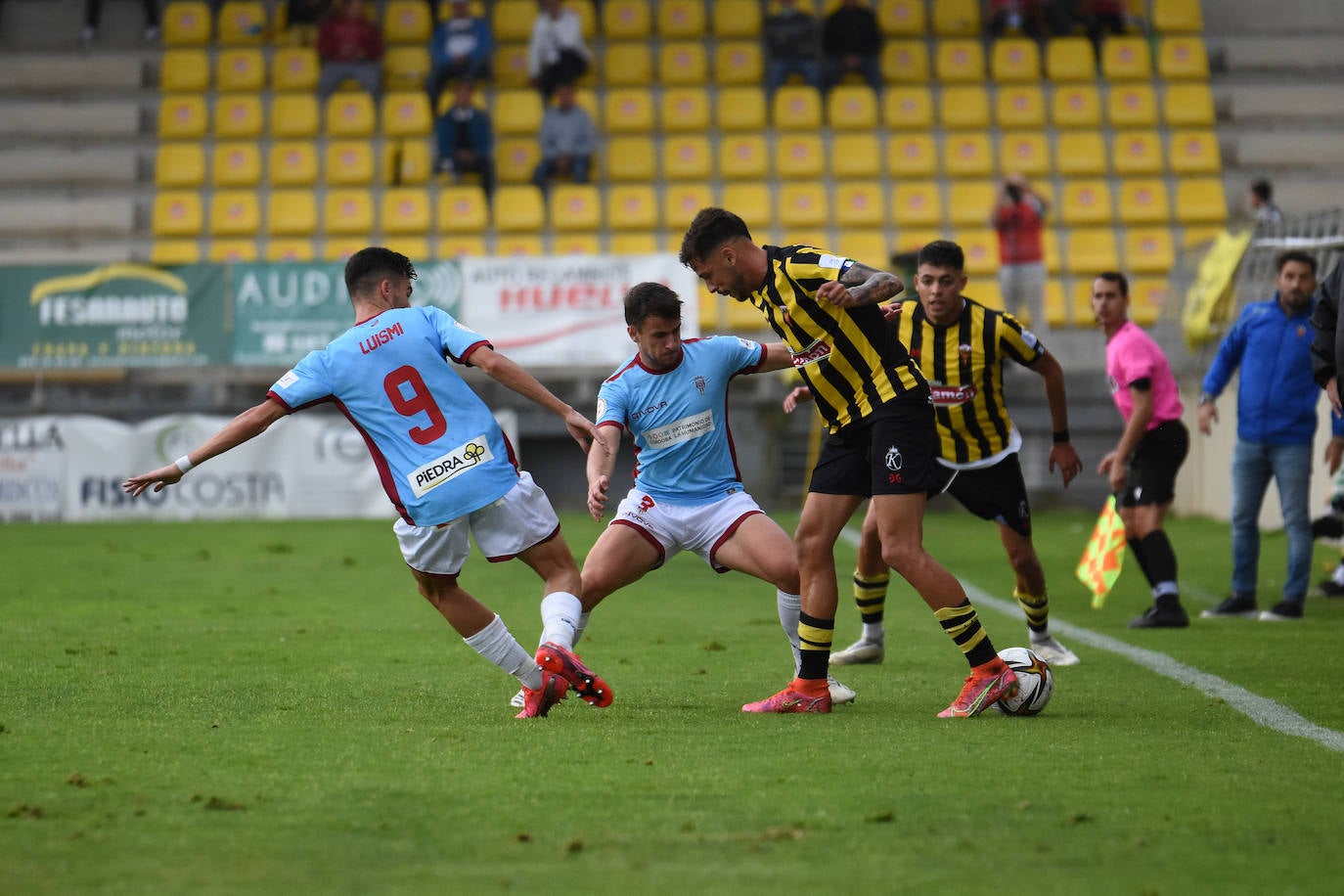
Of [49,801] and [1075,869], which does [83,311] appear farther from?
[1075,869]

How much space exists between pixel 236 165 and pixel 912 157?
9.03 m

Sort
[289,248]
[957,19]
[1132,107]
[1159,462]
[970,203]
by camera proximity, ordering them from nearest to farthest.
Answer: [1159,462] < [289,248] < [970,203] < [1132,107] < [957,19]

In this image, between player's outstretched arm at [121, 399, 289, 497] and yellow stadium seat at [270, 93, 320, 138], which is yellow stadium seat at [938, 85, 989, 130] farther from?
player's outstretched arm at [121, 399, 289, 497]

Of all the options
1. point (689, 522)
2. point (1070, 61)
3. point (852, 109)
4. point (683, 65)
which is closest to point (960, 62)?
point (1070, 61)

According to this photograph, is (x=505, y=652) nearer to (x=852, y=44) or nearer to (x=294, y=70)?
(x=852, y=44)

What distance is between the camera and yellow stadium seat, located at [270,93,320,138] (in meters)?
22.8

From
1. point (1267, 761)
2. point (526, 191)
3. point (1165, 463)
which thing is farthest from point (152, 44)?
point (1267, 761)

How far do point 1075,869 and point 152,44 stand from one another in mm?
23570

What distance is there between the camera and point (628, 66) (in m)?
23.4

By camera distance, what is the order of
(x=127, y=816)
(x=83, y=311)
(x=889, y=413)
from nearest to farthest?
(x=127, y=816) → (x=889, y=413) → (x=83, y=311)

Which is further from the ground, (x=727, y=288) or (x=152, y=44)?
(x=152, y=44)

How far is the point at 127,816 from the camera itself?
4082 millimetres

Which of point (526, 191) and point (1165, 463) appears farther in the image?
point (526, 191)

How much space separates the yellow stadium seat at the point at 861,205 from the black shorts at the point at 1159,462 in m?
12.2
